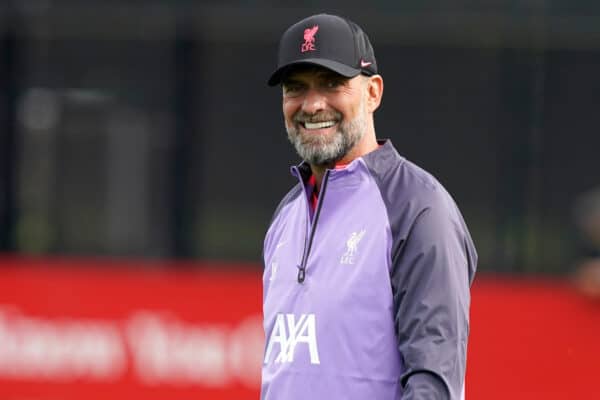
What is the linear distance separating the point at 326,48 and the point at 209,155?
18.8ft

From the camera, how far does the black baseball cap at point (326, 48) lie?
3203 mm

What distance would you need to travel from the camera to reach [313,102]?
326cm

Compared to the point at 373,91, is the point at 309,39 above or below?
above

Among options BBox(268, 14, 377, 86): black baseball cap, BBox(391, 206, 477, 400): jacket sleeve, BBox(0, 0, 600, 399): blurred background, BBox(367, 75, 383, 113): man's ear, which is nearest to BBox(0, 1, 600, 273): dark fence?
BBox(0, 0, 600, 399): blurred background

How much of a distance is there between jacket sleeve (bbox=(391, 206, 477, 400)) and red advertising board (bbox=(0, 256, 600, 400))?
4816 mm

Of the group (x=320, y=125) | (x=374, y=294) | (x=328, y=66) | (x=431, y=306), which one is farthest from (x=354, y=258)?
(x=328, y=66)

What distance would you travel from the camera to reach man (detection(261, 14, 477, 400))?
2.98 m

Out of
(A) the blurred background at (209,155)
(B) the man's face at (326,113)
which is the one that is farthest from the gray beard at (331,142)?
(A) the blurred background at (209,155)

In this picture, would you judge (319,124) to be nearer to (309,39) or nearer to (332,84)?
(332,84)

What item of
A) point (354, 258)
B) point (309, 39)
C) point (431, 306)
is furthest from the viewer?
point (309, 39)

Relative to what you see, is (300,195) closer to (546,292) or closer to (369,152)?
(369,152)

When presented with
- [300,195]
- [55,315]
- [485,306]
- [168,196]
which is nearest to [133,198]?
[168,196]

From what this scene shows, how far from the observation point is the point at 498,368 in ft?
25.4

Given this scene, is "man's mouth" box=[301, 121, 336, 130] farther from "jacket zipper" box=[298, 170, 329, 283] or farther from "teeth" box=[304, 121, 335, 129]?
"jacket zipper" box=[298, 170, 329, 283]
